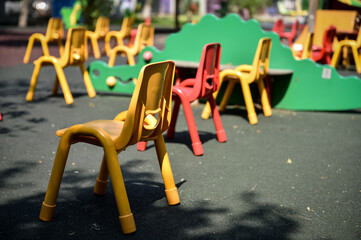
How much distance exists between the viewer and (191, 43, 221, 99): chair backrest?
16.5ft

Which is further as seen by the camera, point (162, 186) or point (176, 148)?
point (176, 148)

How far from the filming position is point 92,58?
1374 centimetres

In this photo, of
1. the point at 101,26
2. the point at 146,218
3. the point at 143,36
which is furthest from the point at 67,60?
the point at 101,26

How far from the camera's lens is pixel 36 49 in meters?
15.5

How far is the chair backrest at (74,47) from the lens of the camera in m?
7.25

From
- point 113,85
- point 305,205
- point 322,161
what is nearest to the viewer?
point 305,205

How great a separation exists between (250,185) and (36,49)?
12.8 m

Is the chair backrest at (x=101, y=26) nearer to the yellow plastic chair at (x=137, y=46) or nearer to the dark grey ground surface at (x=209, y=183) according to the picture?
the yellow plastic chair at (x=137, y=46)

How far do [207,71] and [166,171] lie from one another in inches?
74.3

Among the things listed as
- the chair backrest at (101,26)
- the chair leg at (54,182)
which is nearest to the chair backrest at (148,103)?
the chair leg at (54,182)

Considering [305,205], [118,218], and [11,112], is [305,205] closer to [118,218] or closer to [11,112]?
[118,218]

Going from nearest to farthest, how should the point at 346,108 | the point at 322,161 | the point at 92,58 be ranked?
the point at 322,161
the point at 346,108
the point at 92,58

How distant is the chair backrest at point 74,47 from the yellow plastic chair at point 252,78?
2343 mm

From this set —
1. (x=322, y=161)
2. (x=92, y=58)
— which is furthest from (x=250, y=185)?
(x=92, y=58)
